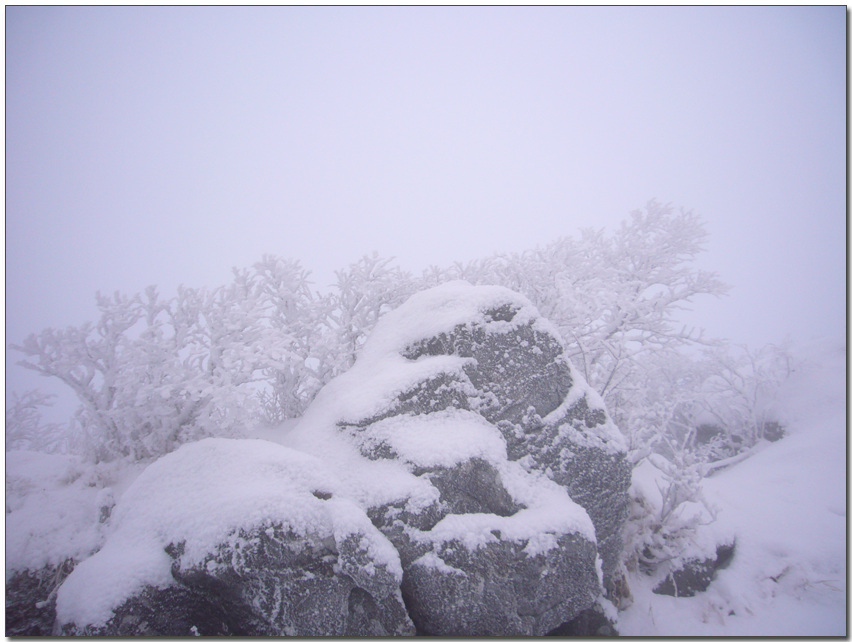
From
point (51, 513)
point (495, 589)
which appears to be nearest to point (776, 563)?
point (495, 589)

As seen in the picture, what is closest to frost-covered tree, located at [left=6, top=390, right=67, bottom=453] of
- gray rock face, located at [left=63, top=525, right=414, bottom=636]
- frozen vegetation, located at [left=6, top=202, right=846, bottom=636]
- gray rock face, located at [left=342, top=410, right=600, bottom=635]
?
frozen vegetation, located at [left=6, top=202, right=846, bottom=636]

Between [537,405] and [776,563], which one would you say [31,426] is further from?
[776,563]

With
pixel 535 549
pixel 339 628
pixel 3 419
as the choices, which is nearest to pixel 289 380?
pixel 3 419

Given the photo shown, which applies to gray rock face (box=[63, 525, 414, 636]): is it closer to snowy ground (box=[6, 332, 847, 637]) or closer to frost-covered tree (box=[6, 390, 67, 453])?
snowy ground (box=[6, 332, 847, 637])

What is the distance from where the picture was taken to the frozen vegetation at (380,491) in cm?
351

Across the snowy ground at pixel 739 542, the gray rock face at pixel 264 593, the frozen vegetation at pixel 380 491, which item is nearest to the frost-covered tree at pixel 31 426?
the frozen vegetation at pixel 380 491

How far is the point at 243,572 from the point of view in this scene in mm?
3303

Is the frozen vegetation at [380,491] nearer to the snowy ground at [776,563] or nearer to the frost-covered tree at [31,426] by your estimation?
the snowy ground at [776,563]

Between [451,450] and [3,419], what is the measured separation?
6.10 metres

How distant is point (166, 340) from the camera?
6848mm

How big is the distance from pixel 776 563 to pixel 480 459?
5.75 metres

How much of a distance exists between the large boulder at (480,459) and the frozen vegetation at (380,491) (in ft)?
0.10

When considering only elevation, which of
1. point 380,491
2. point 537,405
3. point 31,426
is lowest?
point 31,426

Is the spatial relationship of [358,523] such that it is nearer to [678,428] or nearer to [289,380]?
[289,380]
